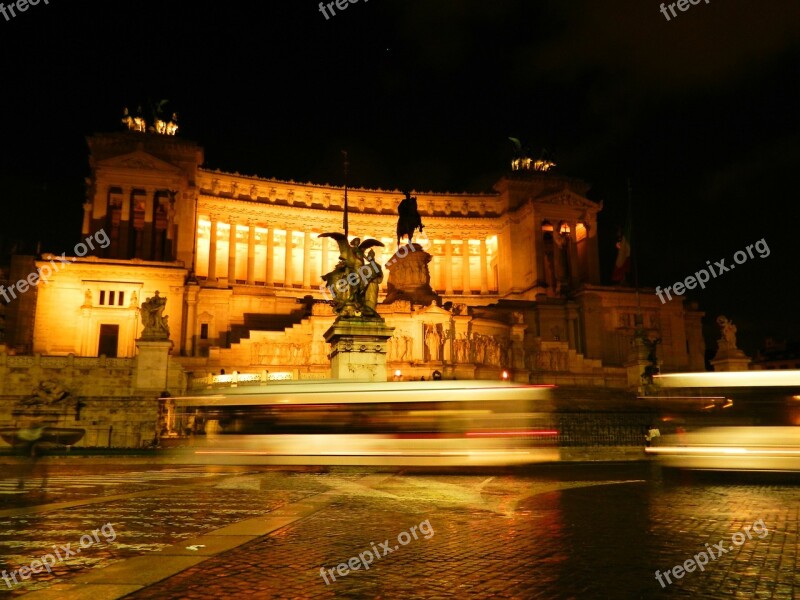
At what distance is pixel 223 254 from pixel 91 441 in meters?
49.3

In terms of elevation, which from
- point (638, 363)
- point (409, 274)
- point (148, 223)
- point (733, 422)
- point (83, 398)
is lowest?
point (733, 422)

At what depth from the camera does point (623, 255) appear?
2670 inches

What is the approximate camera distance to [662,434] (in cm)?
1858

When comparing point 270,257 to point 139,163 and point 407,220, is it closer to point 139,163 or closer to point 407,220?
point 139,163

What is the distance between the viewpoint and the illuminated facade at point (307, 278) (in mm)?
50406

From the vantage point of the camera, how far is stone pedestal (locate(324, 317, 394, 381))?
24.8 m

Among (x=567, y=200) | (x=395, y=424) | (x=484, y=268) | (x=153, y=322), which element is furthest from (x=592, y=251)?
(x=395, y=424)

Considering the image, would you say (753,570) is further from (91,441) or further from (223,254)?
(223,254)

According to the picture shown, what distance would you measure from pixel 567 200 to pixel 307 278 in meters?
33.0

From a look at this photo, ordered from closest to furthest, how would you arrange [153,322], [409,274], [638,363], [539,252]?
1. [153,322]
2. [638,363]
3. [409,274]
4. [539,252]

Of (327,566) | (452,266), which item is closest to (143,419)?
(327,566)

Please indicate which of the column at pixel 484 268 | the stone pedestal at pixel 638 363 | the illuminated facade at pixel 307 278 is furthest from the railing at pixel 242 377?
the column at pixel 484 268

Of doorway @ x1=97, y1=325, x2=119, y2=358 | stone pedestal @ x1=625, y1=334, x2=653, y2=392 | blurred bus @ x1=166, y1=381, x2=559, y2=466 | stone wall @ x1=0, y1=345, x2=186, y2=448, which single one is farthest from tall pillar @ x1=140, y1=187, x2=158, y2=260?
blurred bus @ x1=166, y1=381, x2=559, y2=466

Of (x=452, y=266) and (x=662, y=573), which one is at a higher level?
(x=452, y=266)
